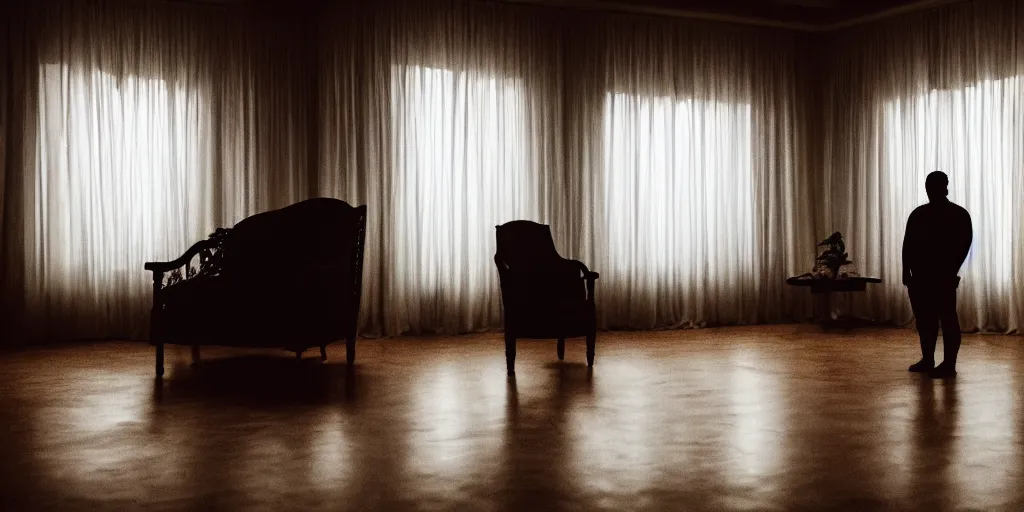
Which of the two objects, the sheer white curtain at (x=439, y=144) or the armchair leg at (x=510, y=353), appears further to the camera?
the sheer white curtain at (x=439, y=144)

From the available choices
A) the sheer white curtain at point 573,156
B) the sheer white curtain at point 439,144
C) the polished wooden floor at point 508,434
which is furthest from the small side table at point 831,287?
the sheer white curtain at point 439,144

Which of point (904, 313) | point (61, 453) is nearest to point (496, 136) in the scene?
point (904, 313)

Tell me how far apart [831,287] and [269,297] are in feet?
16.7

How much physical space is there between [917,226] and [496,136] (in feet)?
12.5

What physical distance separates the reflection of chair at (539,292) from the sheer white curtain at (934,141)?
406 centimetres

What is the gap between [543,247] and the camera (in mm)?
6352

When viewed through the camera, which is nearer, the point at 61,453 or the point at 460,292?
the point at 61,453

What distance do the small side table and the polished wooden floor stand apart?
1751 mm

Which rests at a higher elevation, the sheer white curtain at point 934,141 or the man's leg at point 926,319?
the sheer white curtain at point 934,141

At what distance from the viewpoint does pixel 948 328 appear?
5.41 metres

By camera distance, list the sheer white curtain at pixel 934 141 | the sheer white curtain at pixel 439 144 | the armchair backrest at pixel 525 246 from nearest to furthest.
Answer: the armchair backrest at pixel 525 246
the sheer white curtain at pixel 439 144
the sheer white curtain at pixel 934 141

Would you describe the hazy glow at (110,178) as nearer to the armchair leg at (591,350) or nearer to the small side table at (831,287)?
the armchair leg at (591,350)

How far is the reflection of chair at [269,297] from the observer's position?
17.2ft

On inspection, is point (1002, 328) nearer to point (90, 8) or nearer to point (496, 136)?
point (496, 136)
